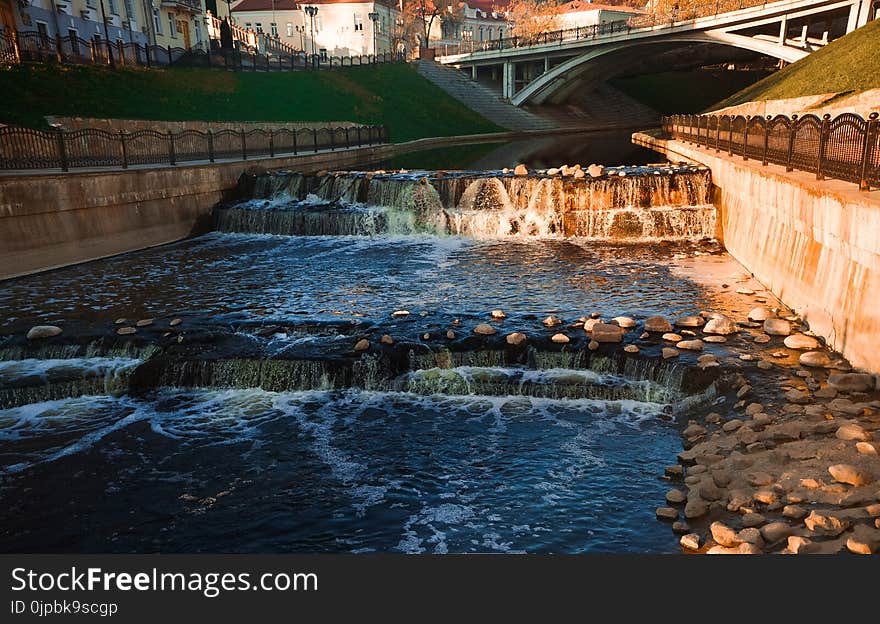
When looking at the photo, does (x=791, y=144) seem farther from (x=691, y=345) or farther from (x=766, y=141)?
(x=691, y=345)

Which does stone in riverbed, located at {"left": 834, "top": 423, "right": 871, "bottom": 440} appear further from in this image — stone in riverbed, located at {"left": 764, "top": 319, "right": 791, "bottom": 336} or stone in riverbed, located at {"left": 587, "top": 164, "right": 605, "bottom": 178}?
stone in riverbed, located at {"left": 587, "top": 164, "right": 605, "bottom": 178}

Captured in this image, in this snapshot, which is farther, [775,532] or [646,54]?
[646,54]

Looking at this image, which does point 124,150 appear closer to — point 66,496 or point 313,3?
point 66,496

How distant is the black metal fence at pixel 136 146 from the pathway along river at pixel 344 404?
11.6ft

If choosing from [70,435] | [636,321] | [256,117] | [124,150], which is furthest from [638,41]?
[70,435]

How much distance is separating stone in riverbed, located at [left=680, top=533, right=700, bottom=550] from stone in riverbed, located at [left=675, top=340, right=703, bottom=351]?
17.5 feet

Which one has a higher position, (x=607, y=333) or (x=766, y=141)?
(x=766, y=141)

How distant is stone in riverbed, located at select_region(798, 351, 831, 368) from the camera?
10477 mm

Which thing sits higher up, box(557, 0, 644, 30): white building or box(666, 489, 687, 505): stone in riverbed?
box(557, 0, 644, 30): white building

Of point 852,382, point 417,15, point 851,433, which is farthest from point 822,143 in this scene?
point 417,15

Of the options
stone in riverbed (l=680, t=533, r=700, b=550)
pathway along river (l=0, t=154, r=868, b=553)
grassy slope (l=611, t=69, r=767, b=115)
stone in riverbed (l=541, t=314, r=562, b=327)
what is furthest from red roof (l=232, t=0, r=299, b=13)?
stone in riverbed (l=680, t=533, r=700, b=550)

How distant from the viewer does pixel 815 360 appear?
10508 millimetres

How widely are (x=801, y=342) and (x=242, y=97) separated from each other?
136 ft

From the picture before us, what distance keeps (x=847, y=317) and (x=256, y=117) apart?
130 ft
